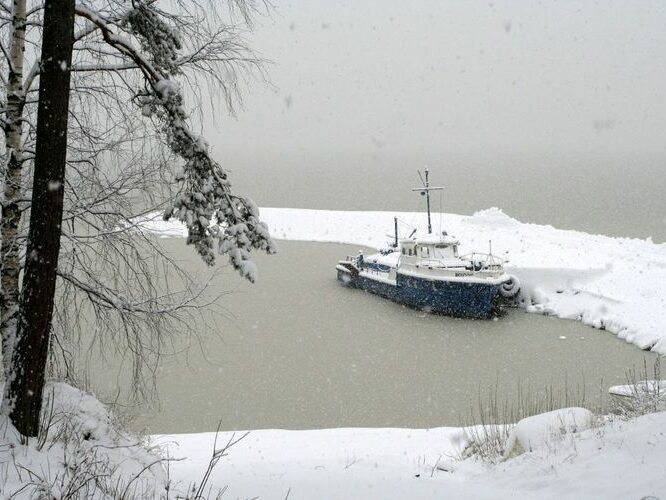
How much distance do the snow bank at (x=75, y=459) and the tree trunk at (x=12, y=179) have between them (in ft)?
3.20

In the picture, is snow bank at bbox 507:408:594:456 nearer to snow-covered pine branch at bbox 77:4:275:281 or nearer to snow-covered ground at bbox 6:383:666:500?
snow-covered ground at bbox 6:383:666:500

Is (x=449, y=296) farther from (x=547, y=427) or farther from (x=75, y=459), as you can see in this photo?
(x=75, y=459)

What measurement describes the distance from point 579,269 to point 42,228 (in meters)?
25.3

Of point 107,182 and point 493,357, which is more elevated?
point 107,182

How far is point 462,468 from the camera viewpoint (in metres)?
8.07

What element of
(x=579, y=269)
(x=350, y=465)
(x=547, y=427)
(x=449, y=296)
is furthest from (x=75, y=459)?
(x=579, y=269)

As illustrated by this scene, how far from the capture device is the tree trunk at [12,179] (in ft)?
18.5

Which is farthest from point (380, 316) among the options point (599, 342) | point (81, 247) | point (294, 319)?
point (81, 247)

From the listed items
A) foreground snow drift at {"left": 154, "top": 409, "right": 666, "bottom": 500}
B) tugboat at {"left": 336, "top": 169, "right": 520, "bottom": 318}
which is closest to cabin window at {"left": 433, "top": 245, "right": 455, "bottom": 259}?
tugboat at {"left": 336, "top": 169, "right": 520, "bottom": 318}

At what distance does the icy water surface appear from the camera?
14.0m

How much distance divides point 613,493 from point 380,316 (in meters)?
18.9

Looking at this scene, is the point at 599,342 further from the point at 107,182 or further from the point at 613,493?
the point at 107,182

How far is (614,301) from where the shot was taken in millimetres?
22859

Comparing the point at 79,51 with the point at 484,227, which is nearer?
the point at 79,51
